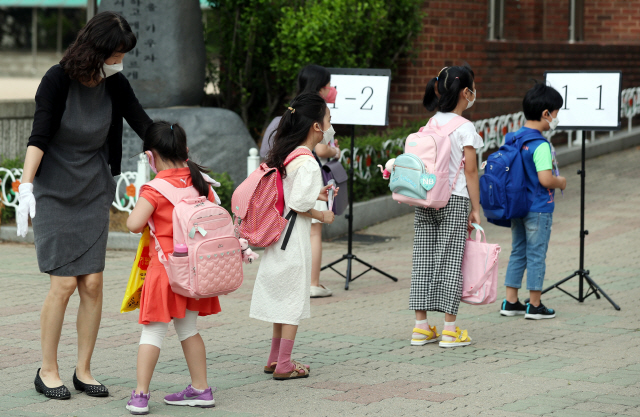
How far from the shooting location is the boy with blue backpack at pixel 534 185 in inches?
258

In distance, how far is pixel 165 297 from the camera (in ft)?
14.3

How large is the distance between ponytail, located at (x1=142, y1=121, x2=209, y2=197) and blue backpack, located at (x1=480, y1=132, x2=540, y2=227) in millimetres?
2742

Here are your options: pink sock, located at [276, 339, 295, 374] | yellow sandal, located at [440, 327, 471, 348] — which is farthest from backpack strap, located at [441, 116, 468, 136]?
pink sock, located at [276, 339, 295, 374]

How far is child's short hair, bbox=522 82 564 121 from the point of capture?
663 cm

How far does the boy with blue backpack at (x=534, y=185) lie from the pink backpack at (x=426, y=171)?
889 millimetres

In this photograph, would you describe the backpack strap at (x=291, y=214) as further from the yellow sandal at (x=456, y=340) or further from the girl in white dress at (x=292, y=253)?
the yellow sandal at (x=456, y=340)

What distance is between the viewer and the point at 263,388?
193 inches

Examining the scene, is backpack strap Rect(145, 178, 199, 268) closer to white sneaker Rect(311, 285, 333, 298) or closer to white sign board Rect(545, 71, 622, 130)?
white sneaker Rect(311, 285, 333, 298)

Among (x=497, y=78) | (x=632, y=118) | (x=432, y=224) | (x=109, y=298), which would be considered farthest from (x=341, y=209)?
(x=632, y=118)

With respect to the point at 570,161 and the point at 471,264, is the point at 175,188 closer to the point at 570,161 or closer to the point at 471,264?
the point at 471,264

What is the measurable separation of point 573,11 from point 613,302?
12.0 meters

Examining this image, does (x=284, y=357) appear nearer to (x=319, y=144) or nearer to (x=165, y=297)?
(x=165, y=297)

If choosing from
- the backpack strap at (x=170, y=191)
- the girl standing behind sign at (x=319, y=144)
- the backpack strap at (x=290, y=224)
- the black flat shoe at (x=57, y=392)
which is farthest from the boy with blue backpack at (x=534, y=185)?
the black flat shoe at (x=57, y=392)

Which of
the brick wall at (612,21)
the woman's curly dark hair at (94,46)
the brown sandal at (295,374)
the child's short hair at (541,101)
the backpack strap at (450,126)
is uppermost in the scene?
the brick wall at (612,21)
